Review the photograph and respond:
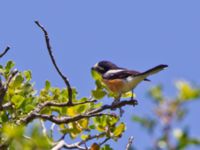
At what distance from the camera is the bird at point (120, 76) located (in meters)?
5.99

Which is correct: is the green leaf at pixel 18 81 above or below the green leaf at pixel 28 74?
below

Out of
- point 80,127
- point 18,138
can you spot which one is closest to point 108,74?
point 80,127

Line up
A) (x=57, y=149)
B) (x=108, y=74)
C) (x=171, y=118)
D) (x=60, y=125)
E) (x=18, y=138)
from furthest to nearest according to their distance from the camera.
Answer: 1. (x=108, y=74)
2. (x=60, y=125)
3. (x=57, y=149)
4. (x=18, y=138)
5. (x=171, y=118)

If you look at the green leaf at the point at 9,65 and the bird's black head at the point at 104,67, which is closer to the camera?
the green leaf at the point at 9,65

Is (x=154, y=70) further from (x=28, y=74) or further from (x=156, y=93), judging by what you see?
(x=156, y=93)

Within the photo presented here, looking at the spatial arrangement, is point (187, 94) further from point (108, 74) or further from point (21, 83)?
point (108, 74)

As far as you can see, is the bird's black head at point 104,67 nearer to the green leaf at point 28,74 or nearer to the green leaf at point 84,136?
the green leaf at point 28,74

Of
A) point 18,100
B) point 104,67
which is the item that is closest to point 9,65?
point 18,100

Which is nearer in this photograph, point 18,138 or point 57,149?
point 18,138

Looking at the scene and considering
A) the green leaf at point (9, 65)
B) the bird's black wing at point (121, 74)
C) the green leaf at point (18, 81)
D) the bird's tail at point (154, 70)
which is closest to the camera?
the green leaf at point (18, 81)

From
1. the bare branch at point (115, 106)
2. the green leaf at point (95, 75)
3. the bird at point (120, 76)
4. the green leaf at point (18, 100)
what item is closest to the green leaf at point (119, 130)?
the bare branch at point (115, 106)

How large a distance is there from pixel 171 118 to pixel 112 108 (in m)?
3.07

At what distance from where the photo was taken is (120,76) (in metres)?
7.21

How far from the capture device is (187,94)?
1723 millimetres
